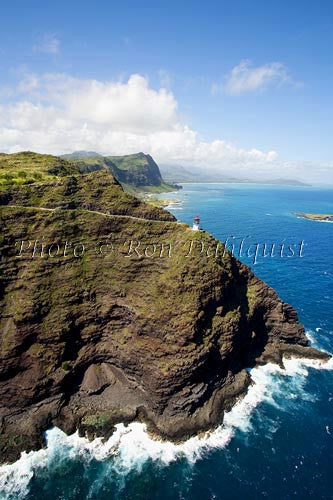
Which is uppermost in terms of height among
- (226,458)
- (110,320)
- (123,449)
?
(110,320)

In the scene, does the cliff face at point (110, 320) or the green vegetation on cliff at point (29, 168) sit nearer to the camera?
the cliff face at point (110, 320)

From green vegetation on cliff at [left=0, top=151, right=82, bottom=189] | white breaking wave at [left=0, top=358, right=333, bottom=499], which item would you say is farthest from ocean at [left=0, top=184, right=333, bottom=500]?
green vegetation on cliff at [left=0, top=151, right=82, bottom=189]

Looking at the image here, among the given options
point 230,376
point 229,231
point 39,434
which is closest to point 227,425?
point 230,376

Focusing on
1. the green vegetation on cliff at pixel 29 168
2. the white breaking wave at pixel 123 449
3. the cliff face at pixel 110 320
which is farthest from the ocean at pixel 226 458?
the green vegetation on cliff at pixel 29 168

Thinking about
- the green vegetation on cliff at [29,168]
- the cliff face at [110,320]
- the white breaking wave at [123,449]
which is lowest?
the white breaking wave at [123,449]

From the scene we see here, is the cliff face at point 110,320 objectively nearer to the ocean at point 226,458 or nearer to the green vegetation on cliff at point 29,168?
the ocean at point 226,458

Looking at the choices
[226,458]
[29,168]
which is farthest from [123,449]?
[29,168]

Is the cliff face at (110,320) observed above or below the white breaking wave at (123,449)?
above

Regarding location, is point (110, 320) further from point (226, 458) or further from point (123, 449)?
point (226, 458)
